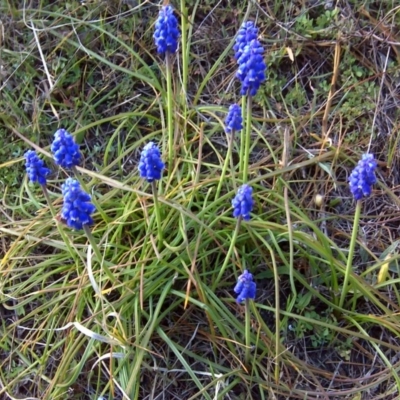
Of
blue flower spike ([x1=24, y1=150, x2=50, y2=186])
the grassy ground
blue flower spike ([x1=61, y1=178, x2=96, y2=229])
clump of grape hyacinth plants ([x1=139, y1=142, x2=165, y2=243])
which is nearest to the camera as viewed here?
blue flower spike ([x1=61, y1=178, x2=96, y2=229])

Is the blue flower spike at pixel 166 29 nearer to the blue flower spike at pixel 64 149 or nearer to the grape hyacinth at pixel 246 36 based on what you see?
the grape hyacinth at pixel 246 36

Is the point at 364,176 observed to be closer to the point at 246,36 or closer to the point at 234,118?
the point at 234,118

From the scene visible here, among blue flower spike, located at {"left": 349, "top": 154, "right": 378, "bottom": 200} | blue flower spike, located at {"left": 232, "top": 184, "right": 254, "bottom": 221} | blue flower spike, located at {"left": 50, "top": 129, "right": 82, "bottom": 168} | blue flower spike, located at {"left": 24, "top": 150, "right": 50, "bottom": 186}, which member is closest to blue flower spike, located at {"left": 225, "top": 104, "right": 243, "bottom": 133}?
blue flower spike, located at {"left": 232, "top": 184, "right": 254, "bottom": 221}

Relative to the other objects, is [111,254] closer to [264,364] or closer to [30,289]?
[30,289]

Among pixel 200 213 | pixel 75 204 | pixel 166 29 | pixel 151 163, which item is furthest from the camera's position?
pixel 200 213

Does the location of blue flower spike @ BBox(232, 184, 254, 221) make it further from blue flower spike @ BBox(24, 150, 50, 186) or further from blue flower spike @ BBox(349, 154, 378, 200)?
blue flower spike @ BBox(24, 150, 50, 186)

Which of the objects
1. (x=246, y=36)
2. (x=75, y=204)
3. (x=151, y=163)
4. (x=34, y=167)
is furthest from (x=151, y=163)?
(x=246, y=36)

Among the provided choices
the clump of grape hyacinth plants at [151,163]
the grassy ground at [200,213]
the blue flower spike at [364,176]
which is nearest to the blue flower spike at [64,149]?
the clump of grape hyacinth plants at [151,163]
